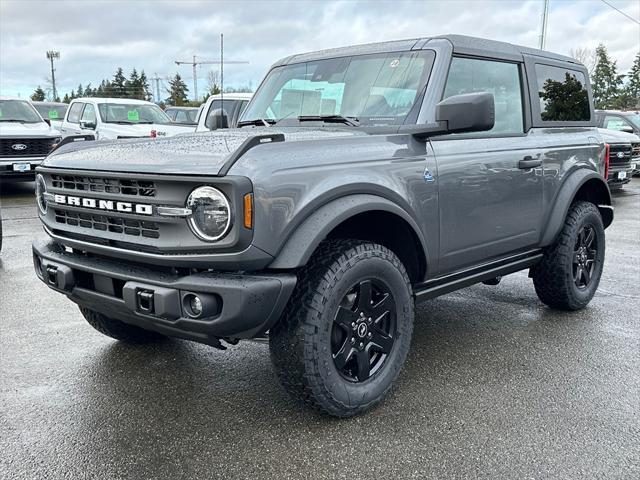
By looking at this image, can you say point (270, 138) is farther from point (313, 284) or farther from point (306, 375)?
point (306, 375)

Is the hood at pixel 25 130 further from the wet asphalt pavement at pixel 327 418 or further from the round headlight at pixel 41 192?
the round headlight at pixel 41 192

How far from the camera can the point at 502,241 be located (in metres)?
3.83

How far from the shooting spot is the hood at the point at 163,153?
2.53m

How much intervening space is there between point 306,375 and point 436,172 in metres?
1.34

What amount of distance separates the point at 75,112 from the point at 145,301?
45.3 ft

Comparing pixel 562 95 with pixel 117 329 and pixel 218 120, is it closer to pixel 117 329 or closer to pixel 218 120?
pixel 218 120

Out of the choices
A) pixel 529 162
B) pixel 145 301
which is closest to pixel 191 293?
pixel 145 301

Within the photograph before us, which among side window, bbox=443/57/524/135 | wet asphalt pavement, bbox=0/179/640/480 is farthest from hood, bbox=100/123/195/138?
side window, bbox=443/57/524/135

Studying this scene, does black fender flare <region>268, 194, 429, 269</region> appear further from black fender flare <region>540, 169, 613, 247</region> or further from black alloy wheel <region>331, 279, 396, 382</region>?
black fender flare <region>540, 169, 613, 247</region>

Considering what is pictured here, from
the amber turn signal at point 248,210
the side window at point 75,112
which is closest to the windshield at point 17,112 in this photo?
the side window at point 75,112

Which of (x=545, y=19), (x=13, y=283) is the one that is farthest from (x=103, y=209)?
(x=545, y=19)

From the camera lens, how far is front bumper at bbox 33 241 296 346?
246cm

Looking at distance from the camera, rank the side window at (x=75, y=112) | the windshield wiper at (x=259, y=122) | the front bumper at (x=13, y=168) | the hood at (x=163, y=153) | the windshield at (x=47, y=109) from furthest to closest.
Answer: the windshield at (x=47, y=109)
the side window at (x=75, y=112)
the front bumper at (x=13, y=168)
the windshield wiper at (x=259, y=122)
the hood at (x=163, y=153)

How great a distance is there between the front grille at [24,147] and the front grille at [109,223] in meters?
9.67
